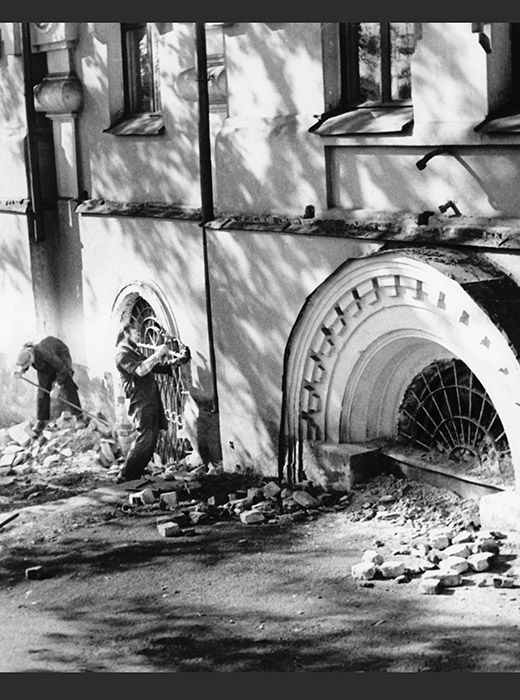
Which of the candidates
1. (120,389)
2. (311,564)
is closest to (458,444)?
(311,564)

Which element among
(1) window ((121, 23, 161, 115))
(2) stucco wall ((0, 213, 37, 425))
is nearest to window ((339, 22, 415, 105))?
(1) window ((121, 23, 161, 115))

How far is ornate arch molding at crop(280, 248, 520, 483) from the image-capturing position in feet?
34.0

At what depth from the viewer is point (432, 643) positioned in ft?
29.4

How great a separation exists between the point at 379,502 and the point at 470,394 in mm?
1209

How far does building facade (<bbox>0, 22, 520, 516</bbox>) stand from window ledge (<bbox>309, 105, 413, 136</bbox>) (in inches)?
0.9

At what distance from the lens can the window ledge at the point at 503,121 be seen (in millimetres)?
10227

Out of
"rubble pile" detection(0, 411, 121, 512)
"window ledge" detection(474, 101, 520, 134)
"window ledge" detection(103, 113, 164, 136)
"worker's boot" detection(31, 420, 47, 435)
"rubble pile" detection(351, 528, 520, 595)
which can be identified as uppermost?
"window ledge" detection(103, 113, 164, 136)

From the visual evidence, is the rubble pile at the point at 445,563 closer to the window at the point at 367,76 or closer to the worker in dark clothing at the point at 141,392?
the window at the point at 367,76

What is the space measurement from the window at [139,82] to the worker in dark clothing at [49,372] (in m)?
2.90

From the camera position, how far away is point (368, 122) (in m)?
11.8

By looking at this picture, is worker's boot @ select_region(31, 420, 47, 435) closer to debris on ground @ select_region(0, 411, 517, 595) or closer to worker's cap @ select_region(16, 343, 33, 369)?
debris on ground @ select_region(0, 411, 517, 595)

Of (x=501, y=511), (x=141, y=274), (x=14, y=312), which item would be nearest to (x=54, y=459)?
(x=141, y=274)

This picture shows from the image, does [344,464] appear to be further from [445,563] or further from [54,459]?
[54,459]

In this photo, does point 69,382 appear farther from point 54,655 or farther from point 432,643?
point 432,643
